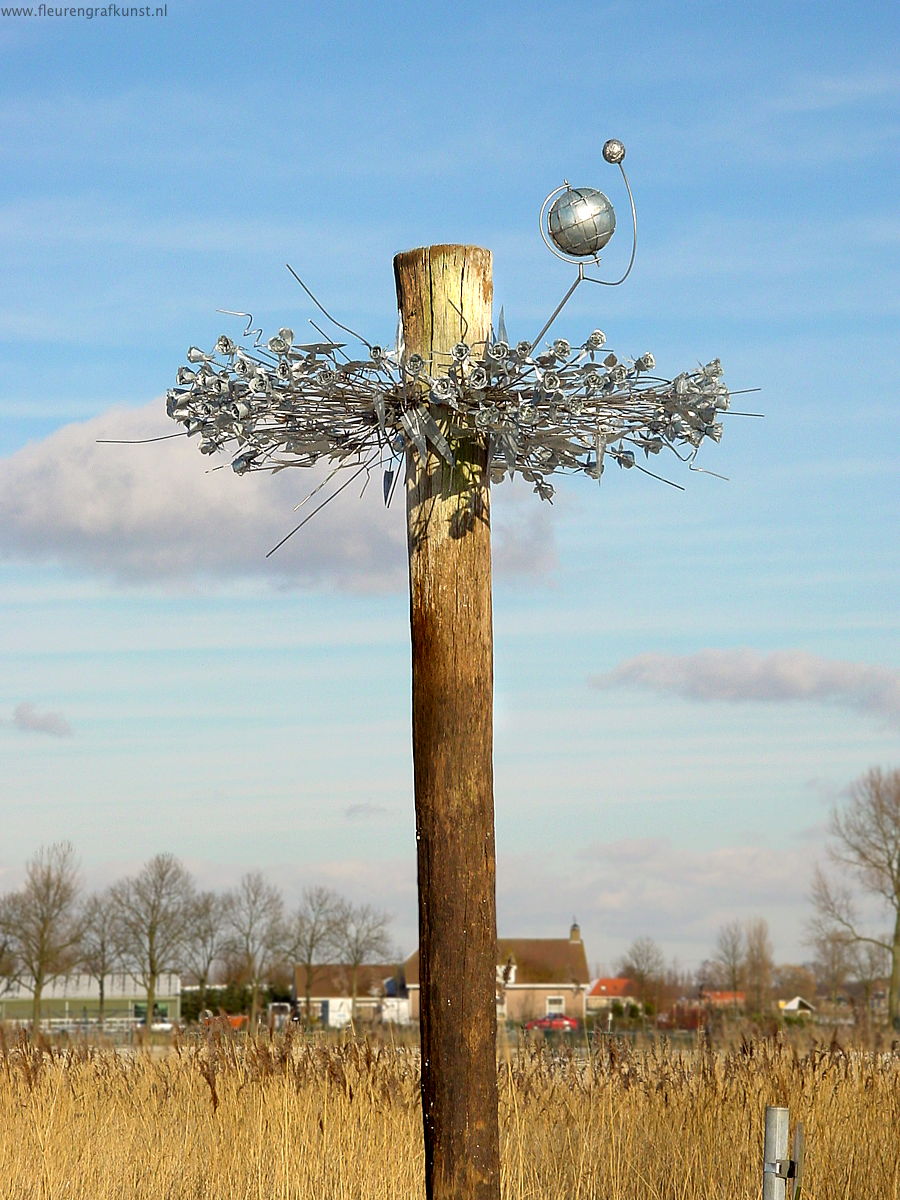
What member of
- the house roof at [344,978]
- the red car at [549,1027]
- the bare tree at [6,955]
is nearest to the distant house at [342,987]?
the house roof at [344,978]

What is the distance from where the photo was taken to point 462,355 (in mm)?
4094

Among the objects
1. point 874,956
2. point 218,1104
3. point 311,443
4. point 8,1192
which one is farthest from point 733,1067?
point 874,956

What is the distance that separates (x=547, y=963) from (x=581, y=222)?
5784 cm

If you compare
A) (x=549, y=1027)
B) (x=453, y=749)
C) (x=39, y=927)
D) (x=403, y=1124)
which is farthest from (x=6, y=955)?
(x=453, y=749)

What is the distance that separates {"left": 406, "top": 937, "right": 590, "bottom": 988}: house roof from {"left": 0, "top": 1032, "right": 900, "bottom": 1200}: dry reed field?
50.5m

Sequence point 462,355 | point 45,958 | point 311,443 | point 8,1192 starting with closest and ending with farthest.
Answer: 1. point 462,355
2. point 311,443
3. point 8,1192
4. point 45,958

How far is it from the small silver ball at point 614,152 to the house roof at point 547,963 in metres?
54.8

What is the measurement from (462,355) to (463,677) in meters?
0.95

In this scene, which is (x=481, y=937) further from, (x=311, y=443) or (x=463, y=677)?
(x=311, y=443)

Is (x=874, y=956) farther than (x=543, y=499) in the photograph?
Yes

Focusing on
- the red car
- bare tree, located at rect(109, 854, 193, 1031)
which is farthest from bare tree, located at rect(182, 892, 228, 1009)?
the red car

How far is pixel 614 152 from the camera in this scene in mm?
4355

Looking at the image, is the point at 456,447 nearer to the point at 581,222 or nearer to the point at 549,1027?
the point at 581,222

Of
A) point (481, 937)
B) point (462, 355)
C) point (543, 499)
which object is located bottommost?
point (481, 937)
